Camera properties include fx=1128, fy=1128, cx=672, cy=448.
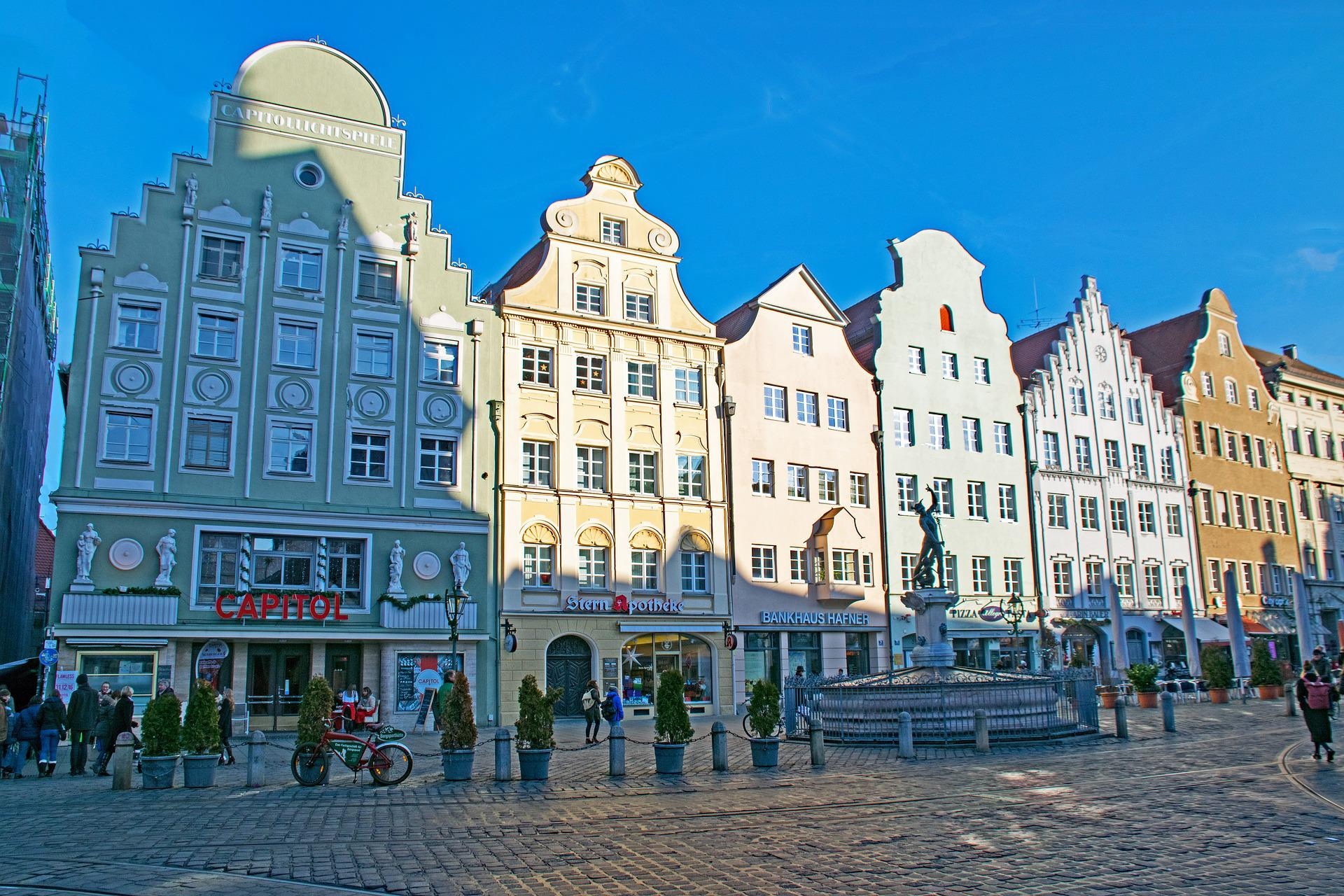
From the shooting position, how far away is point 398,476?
33938 mm

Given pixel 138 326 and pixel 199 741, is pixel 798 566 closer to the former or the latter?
pixel 138 326

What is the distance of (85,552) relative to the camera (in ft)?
95.1

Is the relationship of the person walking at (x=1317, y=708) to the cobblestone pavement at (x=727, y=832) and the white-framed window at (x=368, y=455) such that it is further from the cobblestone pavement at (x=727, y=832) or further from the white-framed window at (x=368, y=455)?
the white-framed window at (x=368, y=455)

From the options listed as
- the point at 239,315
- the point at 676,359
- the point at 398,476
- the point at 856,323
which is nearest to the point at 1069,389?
the point at 856,323

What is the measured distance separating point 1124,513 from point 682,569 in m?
24.3

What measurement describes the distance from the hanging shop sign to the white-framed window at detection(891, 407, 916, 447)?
23.1 metres

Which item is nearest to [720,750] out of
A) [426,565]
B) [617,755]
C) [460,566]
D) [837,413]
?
[617,755]

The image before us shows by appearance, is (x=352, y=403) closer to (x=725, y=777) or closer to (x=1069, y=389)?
(x=725, y=777)

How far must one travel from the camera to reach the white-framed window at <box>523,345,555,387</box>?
37.0 metres

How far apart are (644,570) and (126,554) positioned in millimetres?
15803

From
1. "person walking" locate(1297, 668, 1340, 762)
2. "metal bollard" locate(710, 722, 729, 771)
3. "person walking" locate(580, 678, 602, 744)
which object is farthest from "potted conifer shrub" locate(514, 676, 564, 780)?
"person walking" locate(1297, 668, 1340, 762)

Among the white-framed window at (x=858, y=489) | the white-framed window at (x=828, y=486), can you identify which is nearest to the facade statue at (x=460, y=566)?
the white-framed window at (x=828, y=486)

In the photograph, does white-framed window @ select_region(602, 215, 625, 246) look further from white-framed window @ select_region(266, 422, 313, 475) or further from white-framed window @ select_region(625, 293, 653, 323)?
white-framed window @ select_region(266, 422, 313, 475)

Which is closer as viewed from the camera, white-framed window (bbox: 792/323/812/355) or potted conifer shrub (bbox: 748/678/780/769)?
potted conifer shrub (bbox: 748/678/780/769)
